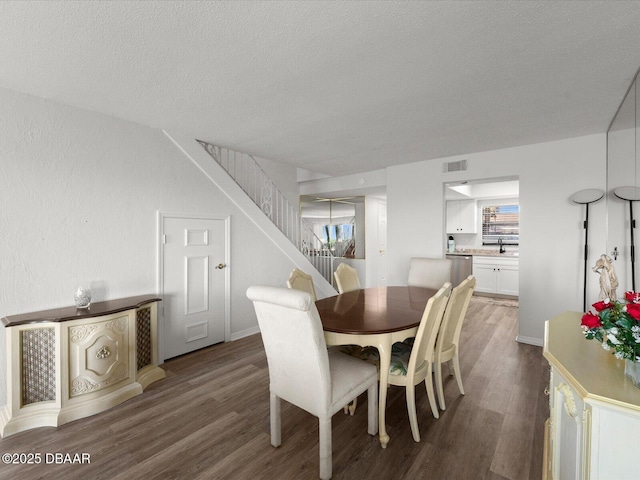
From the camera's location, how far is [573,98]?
247 centimetres

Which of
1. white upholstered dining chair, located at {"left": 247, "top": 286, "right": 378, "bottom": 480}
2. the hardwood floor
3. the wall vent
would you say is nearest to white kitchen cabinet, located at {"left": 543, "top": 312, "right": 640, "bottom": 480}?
the hardwood floor

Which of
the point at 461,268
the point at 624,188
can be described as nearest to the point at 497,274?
the point at 461,268

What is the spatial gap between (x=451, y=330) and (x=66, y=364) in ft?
9.67

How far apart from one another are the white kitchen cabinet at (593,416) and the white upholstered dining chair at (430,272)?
2.41 metres

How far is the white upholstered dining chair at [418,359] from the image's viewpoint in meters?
1.94

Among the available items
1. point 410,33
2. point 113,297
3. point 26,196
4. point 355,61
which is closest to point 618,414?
point 410,33

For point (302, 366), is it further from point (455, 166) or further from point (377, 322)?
point (455, 166)

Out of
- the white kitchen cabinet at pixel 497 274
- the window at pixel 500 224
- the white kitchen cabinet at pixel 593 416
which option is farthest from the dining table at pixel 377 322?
the window at pixel 500 224

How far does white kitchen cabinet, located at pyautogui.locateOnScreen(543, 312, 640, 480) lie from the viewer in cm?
92

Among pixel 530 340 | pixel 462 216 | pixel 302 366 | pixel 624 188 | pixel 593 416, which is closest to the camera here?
pixel 593 416

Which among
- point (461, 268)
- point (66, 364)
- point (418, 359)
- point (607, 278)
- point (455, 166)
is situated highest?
point (455, 166)

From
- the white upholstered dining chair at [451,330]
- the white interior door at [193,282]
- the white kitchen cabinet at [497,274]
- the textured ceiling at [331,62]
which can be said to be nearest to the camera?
the textured ceiling at [331,62]

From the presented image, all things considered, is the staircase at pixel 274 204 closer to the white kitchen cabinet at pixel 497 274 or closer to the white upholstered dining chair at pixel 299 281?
the white upholstered dining chair at pixel 299 281

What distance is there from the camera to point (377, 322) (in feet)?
6.78
